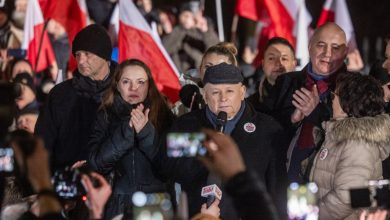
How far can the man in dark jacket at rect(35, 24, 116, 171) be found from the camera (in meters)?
9.29

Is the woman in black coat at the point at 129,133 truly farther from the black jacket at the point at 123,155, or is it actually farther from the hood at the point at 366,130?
the hood at the point at 366,130

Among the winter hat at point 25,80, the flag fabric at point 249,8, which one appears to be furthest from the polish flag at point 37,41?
the flag fabric at point 249,8

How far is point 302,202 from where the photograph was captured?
7.08 metres

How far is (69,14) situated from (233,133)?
475 cm

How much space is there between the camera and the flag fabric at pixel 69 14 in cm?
1243

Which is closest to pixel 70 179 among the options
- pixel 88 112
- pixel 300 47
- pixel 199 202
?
pixel 199 202

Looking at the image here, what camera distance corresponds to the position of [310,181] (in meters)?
7.90

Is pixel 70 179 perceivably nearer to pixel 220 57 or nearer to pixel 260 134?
pixel 260 134

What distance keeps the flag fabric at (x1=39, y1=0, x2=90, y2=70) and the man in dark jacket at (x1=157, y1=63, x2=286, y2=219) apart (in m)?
4.37

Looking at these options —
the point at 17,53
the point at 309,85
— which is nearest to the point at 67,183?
the point at 309,85

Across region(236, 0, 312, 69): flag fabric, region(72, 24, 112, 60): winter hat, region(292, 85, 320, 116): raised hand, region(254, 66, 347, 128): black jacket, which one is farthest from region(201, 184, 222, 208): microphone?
region(236, 0, 312, 69): flag fabric

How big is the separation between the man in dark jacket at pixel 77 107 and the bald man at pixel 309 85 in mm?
1442

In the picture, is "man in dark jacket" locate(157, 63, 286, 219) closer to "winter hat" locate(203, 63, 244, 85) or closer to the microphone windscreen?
"winter hat" locate(203, 63, 244, 85)

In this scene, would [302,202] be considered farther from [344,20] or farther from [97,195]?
[344,20]
